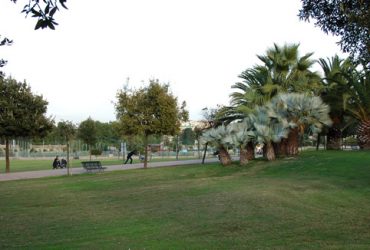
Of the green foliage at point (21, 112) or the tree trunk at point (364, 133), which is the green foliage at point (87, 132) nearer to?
the green foliage at point (21, 112)

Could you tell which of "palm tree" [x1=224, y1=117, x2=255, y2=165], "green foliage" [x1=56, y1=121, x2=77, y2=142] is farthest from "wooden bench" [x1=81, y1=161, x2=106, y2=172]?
"palm tree" [x1=224, y1=117, x2=255, y2=165]

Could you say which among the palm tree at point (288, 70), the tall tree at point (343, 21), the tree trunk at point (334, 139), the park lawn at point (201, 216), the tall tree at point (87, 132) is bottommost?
the park lawn at point (201, 216)

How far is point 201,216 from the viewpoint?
1086 centimetres

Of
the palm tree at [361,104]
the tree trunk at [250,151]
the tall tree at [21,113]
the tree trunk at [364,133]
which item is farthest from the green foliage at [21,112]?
the tree trunk at [364,133]

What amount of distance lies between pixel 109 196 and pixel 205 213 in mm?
5882

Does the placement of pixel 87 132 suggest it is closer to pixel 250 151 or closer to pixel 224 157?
pixel 224 157

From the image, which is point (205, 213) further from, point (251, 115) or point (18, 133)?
point (18, 133)

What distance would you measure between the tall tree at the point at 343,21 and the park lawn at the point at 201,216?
10.0ft

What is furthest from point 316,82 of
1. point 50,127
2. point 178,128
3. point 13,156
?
point 13,156

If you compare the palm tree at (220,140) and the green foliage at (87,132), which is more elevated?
the green foliage at (87,132)

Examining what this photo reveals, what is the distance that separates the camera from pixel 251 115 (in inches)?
1042

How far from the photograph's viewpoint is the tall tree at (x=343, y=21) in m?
7.23

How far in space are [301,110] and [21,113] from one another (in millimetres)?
18341

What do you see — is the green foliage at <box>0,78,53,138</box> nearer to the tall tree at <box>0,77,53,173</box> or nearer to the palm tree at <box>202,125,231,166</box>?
the tall tree at <box>0,77,53,173</box>
